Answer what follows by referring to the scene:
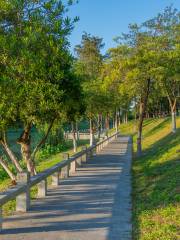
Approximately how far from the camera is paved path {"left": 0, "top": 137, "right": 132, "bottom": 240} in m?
7.56

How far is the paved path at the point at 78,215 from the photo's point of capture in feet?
24.8

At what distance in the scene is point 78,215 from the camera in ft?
29.7

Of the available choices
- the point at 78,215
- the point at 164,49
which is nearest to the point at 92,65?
the point at 164,49

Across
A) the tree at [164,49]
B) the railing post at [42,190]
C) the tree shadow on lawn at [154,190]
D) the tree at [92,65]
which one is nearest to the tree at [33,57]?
the railing post at [42,190]

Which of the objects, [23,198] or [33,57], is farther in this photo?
[33,57]

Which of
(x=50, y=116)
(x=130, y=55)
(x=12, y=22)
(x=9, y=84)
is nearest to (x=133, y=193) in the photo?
(x=50, y=116)

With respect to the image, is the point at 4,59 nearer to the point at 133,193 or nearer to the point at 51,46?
the point at 51,46

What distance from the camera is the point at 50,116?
1389 cm

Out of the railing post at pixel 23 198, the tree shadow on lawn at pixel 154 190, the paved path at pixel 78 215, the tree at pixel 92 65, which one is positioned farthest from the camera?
the tree at pixel 92 65

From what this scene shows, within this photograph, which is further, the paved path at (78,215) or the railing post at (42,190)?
the railing post at (42,190)

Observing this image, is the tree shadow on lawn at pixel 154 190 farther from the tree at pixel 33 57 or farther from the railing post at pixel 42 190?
the tree at pixel 33 57

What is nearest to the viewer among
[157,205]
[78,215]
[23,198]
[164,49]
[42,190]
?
[78,215]

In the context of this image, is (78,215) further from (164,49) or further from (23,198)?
(164,49)

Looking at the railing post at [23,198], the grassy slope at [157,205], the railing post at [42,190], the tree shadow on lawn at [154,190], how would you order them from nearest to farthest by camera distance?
the grassy slope at [157,205], the railing post at [23,198], the tree shadow on lawn at [154,190], the railing post at [42,190]
